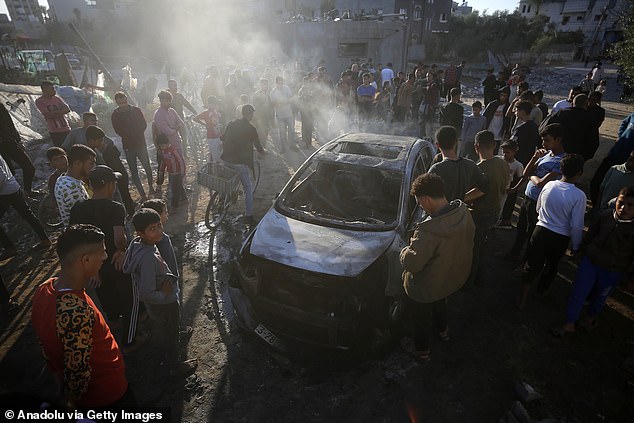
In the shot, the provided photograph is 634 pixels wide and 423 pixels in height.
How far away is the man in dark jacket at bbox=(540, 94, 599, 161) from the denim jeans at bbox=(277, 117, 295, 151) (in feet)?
21.3

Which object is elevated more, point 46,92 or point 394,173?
point 46,92

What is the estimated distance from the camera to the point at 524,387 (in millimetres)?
3000

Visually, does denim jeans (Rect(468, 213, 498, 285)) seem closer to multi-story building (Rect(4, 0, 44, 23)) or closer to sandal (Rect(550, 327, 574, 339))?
sandal (Rect(550, 327, 574, 339))

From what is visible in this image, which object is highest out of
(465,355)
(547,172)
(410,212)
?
(547,172)

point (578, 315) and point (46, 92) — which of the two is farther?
point (46, 92)

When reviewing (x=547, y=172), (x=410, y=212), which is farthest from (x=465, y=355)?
(x=547, y=172)

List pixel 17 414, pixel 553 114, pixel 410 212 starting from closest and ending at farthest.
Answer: pixel 17 414 < pixel 410 212 < pixel 553 114

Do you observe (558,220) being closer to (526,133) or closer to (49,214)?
(526,133)

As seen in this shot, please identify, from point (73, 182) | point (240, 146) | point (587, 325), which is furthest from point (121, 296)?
point (587, 325)

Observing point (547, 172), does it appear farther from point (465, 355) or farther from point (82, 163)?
point (82, 163)

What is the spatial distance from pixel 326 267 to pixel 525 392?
2059 millimetres

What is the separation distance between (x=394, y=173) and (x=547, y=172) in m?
1.96

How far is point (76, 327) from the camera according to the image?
71.3 inches

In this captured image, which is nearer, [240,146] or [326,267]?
[326,267]
